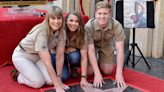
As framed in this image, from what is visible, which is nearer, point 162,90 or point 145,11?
point 162,90

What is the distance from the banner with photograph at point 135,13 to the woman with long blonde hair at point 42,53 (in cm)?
113

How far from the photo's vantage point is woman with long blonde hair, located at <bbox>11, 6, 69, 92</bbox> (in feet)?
5.84

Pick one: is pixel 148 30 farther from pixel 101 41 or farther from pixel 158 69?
pixel 101 41

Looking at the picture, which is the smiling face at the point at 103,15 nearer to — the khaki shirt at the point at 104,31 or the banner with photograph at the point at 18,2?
the khaki shirt at the point at 104,31

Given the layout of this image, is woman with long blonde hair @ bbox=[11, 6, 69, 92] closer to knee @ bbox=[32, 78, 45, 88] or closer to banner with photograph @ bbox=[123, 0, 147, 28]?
knee @ bbox=[32, 78, 45, 88]

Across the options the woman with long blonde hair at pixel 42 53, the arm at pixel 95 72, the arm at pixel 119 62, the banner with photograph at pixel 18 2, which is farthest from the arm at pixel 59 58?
the arm at pixel 119 62

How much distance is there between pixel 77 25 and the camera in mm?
1934

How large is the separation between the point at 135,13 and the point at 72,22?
3.78 feet

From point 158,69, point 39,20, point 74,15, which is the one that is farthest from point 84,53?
point 158,69

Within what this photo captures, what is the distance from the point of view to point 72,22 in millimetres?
1932

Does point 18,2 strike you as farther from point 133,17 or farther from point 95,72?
point 133,17

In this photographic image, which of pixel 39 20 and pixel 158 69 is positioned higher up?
pixel 39 20

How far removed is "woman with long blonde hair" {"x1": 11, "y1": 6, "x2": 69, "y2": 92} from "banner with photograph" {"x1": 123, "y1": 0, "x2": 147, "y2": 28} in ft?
3.72

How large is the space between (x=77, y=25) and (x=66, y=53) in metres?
0.40
